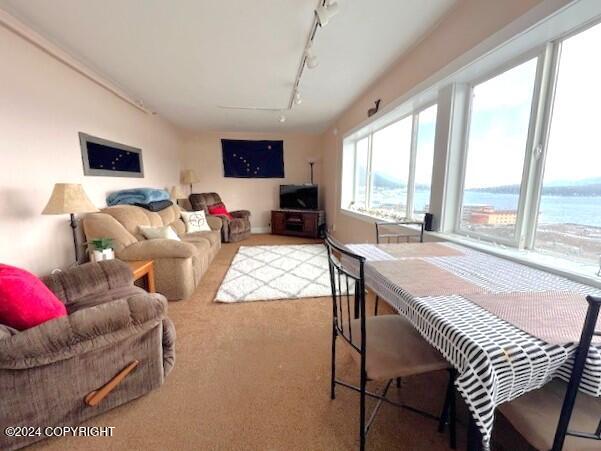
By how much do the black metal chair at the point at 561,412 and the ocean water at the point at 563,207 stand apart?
0.99 m

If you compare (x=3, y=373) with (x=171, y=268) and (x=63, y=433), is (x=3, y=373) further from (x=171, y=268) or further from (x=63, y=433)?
(x=171, y=268)

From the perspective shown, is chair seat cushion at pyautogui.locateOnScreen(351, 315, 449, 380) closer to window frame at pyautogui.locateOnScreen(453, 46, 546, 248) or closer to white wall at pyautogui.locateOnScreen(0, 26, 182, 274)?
window frame at pyautogui.locateOnScreen(453, 46, 546, 248)

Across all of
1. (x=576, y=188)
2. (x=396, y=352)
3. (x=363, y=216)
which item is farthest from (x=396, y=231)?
(x=396, y=352)

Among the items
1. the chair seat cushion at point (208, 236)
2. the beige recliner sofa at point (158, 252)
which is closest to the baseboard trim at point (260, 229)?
the chair seat cushion at point (208, 236)

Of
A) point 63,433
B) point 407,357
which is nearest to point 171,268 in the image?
point 63,433

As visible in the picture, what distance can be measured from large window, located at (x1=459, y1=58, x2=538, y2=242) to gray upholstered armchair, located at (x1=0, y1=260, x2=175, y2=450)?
7.54 feet

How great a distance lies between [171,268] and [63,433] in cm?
144

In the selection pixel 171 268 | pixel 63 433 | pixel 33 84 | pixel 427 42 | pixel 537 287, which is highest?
pixel 427 42

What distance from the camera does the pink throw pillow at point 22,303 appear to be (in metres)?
1.04

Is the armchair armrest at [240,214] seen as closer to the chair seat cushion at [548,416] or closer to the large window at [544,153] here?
the large window at [544,153]

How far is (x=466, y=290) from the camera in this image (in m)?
1.01

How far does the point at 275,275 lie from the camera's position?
3.20m

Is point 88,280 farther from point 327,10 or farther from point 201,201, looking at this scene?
point 201,201

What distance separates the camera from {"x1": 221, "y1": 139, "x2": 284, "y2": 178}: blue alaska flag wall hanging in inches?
227
